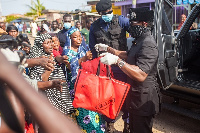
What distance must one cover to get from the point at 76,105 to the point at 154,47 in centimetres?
105

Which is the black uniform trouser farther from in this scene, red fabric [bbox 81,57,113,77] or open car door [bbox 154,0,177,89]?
open car door [bbox 154,0,177,89]

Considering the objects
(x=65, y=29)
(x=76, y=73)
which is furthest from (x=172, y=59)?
(x=65, y=29)

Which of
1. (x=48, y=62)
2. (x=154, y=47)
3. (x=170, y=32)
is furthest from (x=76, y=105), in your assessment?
(x=170, y=32)

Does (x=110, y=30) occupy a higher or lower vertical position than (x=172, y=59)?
higher

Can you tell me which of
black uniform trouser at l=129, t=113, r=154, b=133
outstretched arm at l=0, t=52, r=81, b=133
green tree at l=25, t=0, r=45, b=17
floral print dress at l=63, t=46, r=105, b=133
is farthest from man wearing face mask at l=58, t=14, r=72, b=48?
green tree at l=25, t=0, r=45, b=17

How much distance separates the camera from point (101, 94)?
2.14 m

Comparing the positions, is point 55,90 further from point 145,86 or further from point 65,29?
point 65,29

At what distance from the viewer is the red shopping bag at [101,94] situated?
2137mm

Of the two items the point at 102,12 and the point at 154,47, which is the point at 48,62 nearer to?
the point at 154,47

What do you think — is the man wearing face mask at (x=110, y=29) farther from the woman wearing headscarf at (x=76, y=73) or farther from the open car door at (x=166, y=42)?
the open car door at (x=166, y=42)

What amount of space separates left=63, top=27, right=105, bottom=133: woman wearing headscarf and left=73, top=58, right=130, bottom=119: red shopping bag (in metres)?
0.51

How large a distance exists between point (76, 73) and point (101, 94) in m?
0.71

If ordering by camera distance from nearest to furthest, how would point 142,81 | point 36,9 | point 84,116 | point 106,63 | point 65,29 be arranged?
point 142,81 → point 106,63 → point 84,116 → point 65,29 → point 36,9

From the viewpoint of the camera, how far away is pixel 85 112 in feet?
8.71
